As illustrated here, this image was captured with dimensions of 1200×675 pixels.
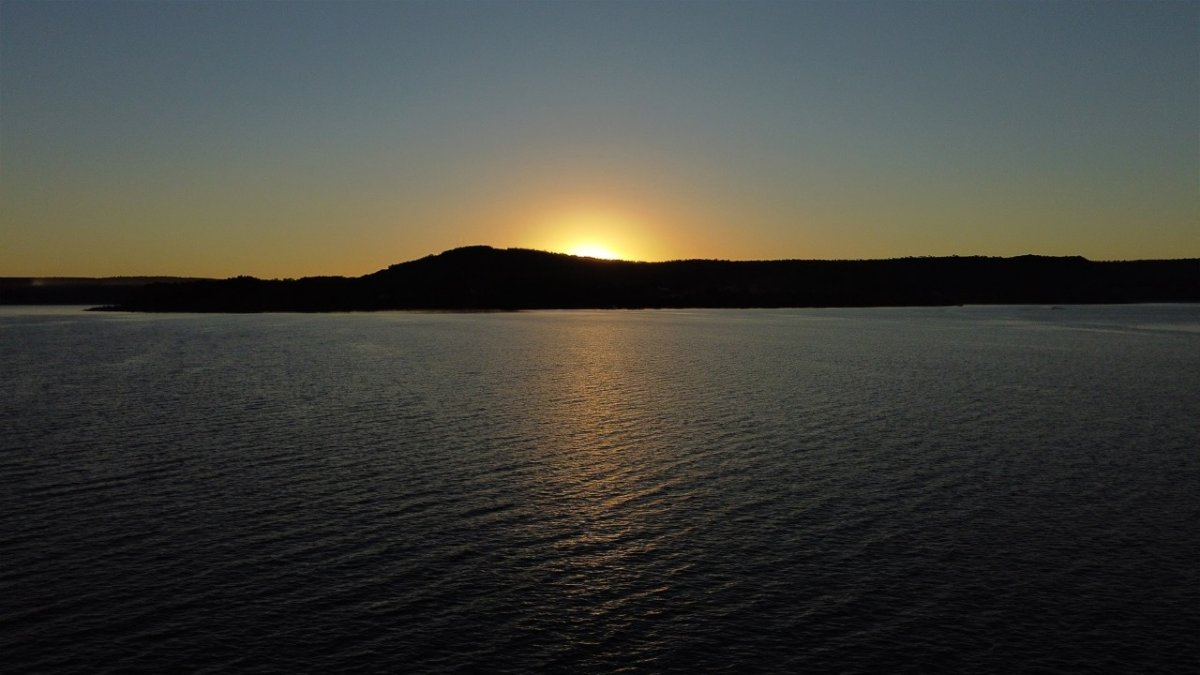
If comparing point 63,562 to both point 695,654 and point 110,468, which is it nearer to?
point 110,468

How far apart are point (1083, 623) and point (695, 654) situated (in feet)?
32.0

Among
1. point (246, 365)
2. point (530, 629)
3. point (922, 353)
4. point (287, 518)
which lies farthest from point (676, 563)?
point (922, 353)

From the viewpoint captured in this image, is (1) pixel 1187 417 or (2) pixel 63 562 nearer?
(2) pixel 63 562

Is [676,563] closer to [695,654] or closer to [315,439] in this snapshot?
[695,654]

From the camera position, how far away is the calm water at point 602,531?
2091 cm

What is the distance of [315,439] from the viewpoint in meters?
47.6

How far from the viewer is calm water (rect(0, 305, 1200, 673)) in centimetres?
2091

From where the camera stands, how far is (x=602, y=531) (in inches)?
1188

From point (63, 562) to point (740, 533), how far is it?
67.5 ft

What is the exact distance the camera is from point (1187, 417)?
55031 millimetres

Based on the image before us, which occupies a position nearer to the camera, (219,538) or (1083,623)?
(1083,623)

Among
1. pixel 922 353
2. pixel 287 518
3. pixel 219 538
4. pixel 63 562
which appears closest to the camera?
pixel 63 562

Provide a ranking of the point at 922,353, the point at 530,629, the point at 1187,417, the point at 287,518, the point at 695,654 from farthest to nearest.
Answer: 1. the point at 922,353
2. the point at 1187,417
3. the point at 287,518
4. the point at 530,629
5. the point at 695,654

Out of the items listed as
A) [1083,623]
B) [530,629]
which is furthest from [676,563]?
[1083,623]
